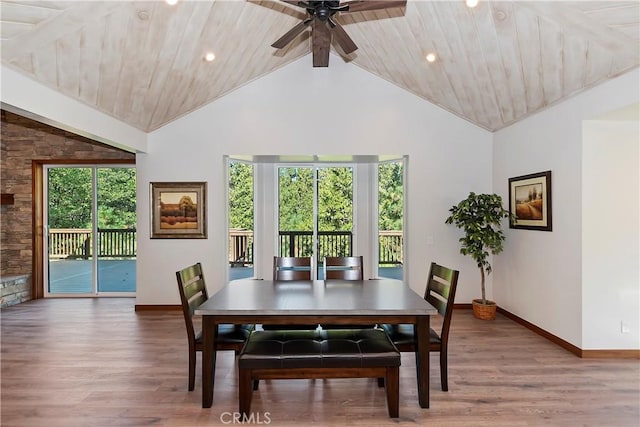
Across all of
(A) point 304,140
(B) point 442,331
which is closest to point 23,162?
(A) point 304,140

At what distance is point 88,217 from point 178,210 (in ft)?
6.44

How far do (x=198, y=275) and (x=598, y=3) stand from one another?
366 centimetres

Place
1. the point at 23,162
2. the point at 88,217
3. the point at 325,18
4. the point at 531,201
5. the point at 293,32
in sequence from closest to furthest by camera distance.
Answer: the point at 325,18
the point at 293,32
the point at 531,201
the point at 23,162
the point at 88,217

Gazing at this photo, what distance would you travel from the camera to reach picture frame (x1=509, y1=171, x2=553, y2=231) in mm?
3869

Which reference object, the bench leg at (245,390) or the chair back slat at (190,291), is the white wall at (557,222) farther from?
the chair back slat at (190,291)

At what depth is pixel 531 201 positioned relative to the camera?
13.7ft

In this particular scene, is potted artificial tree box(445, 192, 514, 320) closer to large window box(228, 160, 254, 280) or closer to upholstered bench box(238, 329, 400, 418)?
upholstered bench box(238, 329, 400, 418)

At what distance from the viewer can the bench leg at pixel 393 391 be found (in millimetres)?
2316

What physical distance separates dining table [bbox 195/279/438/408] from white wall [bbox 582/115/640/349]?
2.02m

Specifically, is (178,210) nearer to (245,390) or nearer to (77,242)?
(77,242)

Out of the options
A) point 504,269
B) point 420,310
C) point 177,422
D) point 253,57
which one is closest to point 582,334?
point 504,269

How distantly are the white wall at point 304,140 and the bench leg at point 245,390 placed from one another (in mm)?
2985

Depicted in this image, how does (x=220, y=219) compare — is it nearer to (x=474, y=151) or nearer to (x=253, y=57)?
(x=253, y=57)

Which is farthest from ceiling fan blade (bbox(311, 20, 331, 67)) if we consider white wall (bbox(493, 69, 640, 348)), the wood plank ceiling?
white wall (bbox(493, 69, 640, 348))
